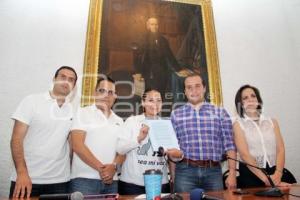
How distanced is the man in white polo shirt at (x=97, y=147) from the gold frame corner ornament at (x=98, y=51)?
0.62 meters

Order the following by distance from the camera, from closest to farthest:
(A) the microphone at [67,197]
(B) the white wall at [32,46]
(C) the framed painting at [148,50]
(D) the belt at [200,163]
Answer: (A) the microphone at [67,197], (D) the belt at [200,163], (B) the white wall at [32,46], (C) the framed painting at [148,50]

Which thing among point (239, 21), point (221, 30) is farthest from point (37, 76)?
point (239, 21)

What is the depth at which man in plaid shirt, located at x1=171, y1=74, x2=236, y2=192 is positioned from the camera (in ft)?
7.46

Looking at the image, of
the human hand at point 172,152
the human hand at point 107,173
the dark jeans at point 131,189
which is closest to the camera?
the human hand at point 172,152

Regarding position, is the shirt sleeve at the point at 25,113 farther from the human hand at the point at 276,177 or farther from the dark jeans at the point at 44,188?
the human hand at the point at 276,177

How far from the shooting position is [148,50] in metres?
3.33

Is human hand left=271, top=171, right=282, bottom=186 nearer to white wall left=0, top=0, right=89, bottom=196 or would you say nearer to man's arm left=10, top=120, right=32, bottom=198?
man's arm left=10, top=120, right=32, bottom=198

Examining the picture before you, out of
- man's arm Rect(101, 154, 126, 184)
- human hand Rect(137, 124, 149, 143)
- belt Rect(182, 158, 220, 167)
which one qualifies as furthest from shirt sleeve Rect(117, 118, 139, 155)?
belt Rect(182, 158, 220, 167)

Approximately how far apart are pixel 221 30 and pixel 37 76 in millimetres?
2551

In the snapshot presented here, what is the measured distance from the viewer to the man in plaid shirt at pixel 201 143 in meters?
2.27

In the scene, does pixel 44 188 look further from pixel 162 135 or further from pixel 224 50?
pixel 224 50

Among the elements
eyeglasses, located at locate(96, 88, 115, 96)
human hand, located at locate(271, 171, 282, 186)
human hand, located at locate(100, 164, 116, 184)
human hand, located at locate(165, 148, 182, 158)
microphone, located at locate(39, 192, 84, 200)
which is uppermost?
eyeglasses, located at locate(96, 88, 115, 96)

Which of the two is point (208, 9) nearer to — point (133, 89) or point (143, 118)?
point (133, 89)

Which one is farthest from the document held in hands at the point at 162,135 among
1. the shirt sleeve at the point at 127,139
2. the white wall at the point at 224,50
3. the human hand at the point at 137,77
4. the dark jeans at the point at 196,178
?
the white wall at the point at 224,50
